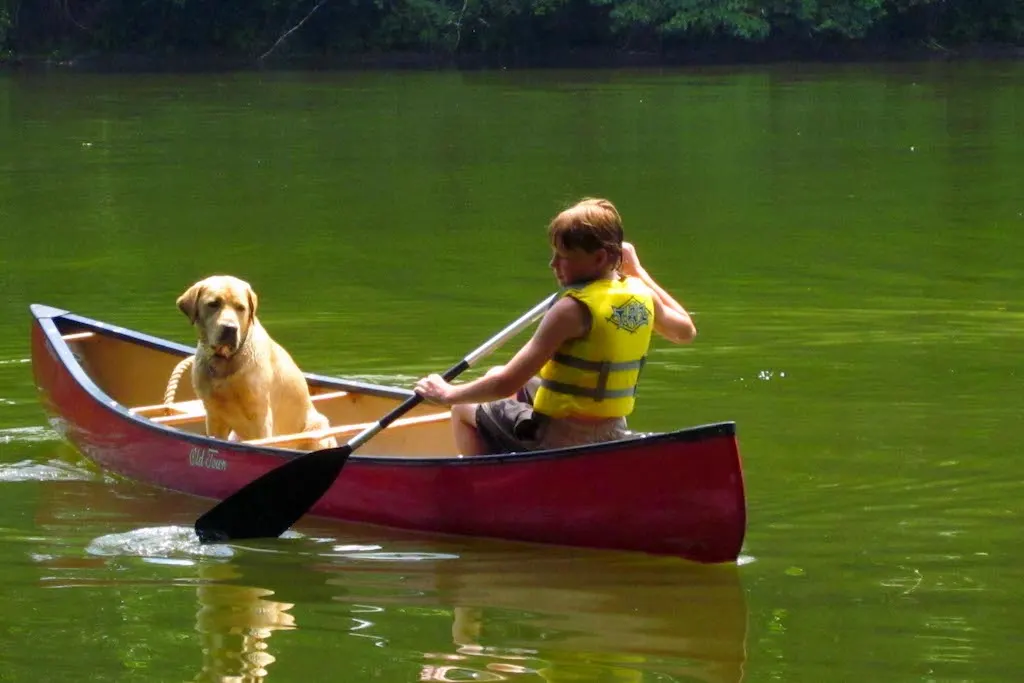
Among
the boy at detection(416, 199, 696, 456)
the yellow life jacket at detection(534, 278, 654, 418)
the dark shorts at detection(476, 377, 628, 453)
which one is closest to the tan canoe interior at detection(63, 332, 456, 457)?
the dark shorts at detection(476, 377, 628, 453)

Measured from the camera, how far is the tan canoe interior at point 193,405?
787cm

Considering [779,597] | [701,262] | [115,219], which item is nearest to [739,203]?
[701,262]

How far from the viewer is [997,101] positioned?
2934 centimetres

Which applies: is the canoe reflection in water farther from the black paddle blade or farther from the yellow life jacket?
the yellow life jacket

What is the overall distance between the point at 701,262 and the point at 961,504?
6700 mm

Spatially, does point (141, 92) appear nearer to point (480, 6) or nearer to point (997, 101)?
point (480, 6)

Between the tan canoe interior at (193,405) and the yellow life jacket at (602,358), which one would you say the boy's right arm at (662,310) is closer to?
the yellow life jacket at (602,358)

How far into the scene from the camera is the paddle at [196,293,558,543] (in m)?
6.79

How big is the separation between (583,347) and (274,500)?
1423 millimetres

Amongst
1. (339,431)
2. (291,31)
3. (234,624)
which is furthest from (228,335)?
(291,31)

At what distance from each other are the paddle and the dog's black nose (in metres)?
0.58

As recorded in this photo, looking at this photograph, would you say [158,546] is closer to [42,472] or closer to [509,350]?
[42,472]

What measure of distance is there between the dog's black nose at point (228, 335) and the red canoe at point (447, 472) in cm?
38

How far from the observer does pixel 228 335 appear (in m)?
7.14
